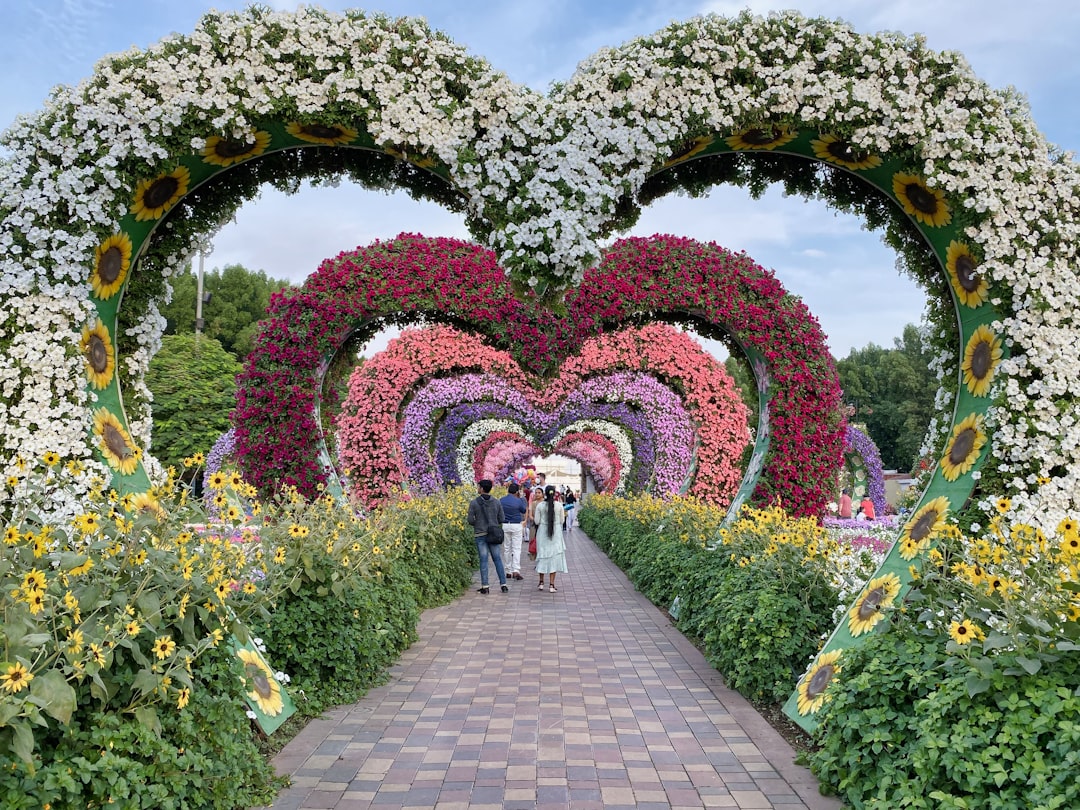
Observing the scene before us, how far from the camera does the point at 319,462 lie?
8.14 metres

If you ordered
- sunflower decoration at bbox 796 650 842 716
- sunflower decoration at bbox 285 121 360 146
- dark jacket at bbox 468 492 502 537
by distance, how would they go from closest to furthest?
sunflower decoration at bbox 796 650 842 716
sunflower decoration at bbox 285 121 360 146
dark jacket at bbox 468 492 502 537

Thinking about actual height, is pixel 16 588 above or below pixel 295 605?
above

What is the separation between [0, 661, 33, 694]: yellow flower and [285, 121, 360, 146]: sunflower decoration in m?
3.35

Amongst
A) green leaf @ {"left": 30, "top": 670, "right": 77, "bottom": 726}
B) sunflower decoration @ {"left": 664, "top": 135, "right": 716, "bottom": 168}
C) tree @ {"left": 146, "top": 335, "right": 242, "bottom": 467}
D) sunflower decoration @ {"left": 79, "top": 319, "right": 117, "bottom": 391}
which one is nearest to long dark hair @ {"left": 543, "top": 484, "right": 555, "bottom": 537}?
sunflower decoration @ {"left": 664, "top": 135, "right": 716, "bottom": 168}

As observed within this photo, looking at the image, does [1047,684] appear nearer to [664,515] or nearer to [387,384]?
[664,515]

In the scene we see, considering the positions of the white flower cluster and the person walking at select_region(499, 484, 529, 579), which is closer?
the white flower cluster

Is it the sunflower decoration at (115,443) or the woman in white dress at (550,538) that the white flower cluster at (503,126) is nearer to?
the sunflower decoration at (115,443)

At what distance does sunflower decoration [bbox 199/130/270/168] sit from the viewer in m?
4.82

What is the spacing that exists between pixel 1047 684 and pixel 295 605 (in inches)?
144

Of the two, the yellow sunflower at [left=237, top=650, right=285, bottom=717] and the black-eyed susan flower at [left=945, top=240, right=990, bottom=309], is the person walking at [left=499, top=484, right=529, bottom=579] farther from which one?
the black-eyed susan flower at [left=945, top=240, right=990, bottom=309]

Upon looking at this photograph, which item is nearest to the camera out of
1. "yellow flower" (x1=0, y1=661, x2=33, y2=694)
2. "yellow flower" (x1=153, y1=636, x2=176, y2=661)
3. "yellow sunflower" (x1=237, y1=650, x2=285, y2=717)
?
"yellow flower" (x1=0, y1=661, x2=33, y2=694)

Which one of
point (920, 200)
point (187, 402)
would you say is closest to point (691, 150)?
point (920, 200)

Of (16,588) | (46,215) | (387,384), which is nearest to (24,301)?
(46,215)

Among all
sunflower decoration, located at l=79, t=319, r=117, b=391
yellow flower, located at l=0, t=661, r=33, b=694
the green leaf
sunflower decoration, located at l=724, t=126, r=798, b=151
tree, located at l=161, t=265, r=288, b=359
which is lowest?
the green leaf
